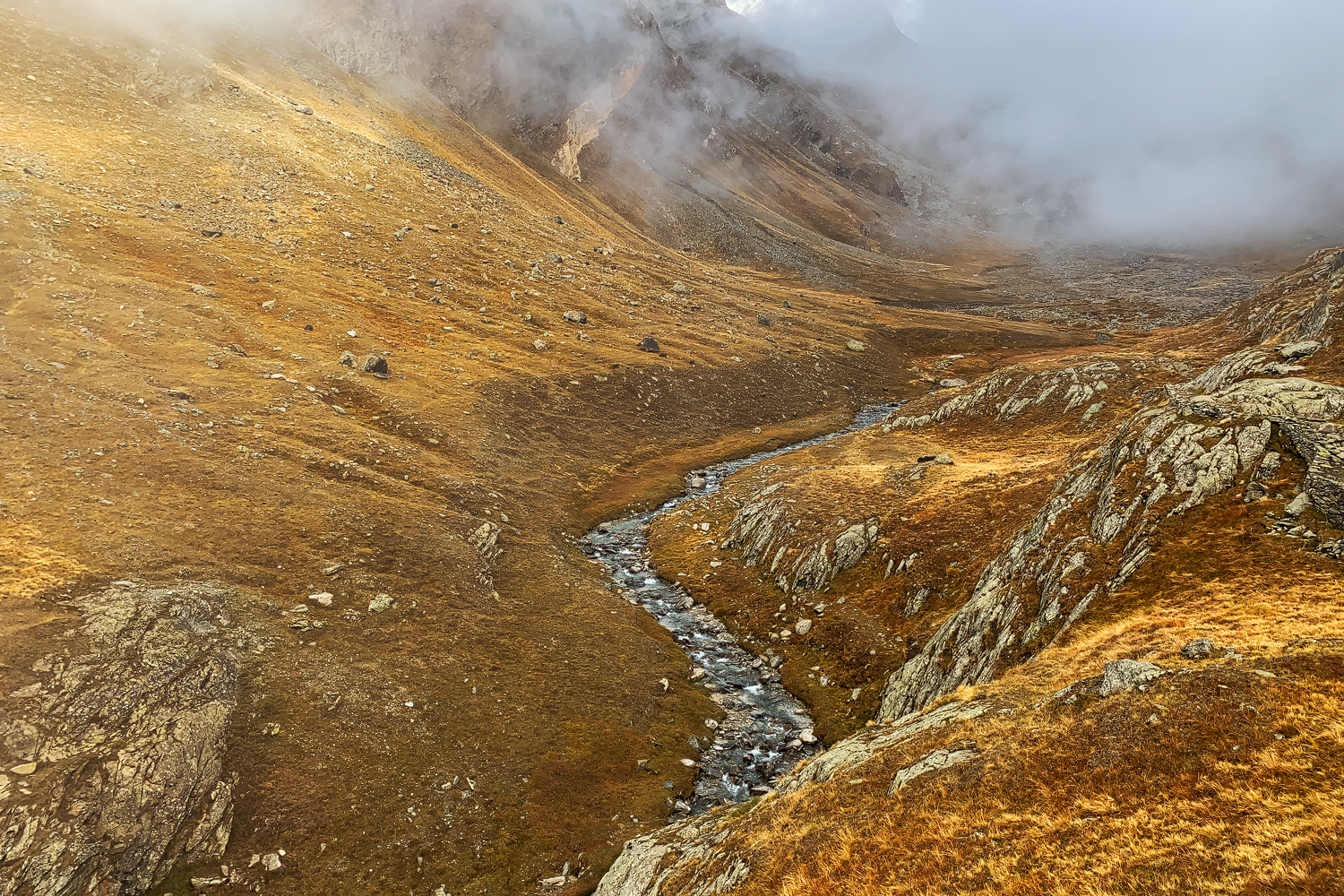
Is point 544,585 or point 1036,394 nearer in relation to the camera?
point 544,585

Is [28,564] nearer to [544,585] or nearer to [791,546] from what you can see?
[544,585]

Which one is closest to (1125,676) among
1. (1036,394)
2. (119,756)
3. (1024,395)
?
(119,756)

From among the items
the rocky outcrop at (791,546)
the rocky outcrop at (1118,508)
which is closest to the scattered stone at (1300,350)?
the rocky outcrop at (1118,508)

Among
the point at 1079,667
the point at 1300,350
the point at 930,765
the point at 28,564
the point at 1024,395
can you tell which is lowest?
the point at 28,564

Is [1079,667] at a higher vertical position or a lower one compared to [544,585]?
higher

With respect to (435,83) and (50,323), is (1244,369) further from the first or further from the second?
(435,83)

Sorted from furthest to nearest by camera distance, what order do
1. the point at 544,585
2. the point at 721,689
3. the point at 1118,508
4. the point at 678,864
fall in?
the point at 544,585
the point at 721,689
the point at 1118,508
the point at 678,864
